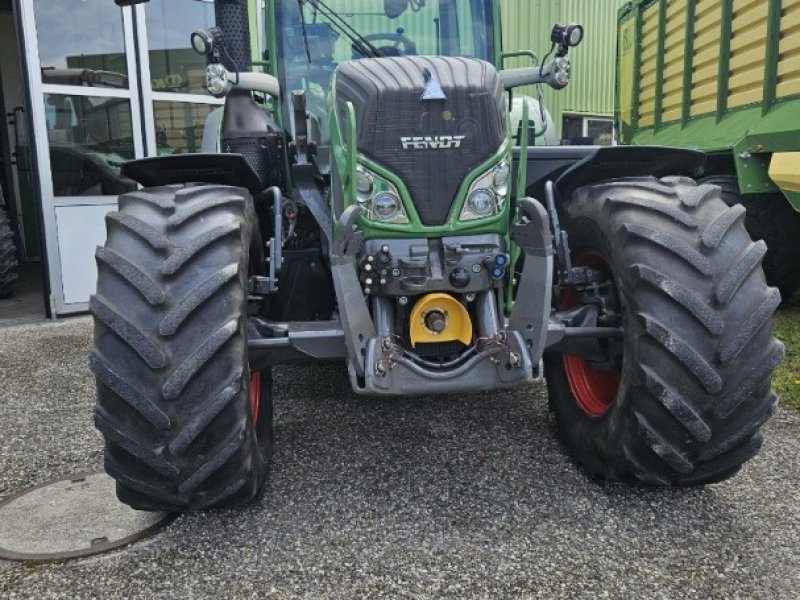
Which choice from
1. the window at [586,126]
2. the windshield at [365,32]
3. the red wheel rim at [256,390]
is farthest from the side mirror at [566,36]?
the window at [586,126]

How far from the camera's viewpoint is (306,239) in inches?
148

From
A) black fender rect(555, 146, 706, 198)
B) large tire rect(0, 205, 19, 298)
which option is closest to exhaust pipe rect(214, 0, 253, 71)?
black fender rect(555, 146, 706, 198)

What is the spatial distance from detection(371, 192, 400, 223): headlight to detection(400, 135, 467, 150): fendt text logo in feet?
0.62

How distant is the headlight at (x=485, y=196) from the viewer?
2850 mm

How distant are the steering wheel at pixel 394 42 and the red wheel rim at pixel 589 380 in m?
1.47

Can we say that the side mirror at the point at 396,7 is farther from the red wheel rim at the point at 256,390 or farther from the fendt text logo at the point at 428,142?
the red wheel rim at the point at 256,390

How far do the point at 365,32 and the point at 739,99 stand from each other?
3507mm

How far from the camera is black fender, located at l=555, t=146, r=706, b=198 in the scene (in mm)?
3166

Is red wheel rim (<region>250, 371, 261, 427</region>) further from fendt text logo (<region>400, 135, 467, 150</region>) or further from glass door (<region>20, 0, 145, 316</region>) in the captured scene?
glass door (<region>20, 0, 145, 316</region>)

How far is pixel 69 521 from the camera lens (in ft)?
9.43

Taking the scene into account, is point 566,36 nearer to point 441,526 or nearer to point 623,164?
point 623,164

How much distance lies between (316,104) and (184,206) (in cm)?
135

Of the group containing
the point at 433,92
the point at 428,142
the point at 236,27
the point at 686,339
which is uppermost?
the point at 236,27

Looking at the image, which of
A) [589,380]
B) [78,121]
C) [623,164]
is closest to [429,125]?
[623,164]
